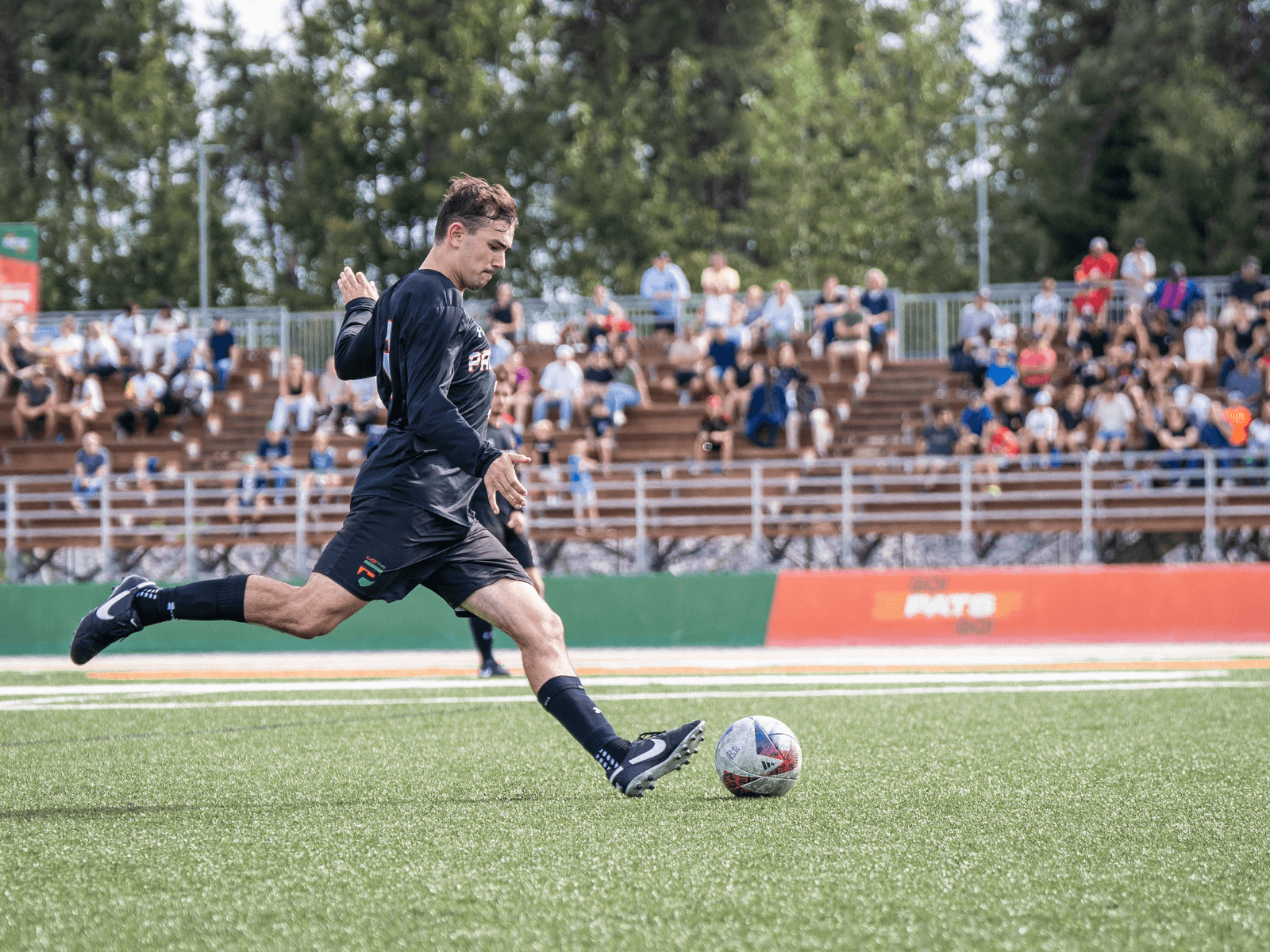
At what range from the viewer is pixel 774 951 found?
3305mm

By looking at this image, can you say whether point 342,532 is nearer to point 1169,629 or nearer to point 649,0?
point 1169,629

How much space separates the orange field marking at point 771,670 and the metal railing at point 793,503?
5.64m

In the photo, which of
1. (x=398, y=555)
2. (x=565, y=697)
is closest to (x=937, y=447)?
(x=565, y=697)

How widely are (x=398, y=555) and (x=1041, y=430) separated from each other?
48.7 ft

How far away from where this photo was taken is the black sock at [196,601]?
5320 millimetres

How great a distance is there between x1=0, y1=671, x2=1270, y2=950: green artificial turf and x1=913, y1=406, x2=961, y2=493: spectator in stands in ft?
36.3

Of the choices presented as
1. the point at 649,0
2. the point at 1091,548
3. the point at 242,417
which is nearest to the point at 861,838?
the point at 1091,548

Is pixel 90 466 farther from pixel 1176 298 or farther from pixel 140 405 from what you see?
pixel 1176 298

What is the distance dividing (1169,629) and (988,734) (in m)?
8.38

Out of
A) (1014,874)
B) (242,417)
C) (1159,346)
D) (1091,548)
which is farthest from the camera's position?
(242,417)

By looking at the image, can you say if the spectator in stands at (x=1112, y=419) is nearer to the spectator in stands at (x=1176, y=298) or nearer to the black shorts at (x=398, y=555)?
the spectator in stands at (x=1176, y=298)

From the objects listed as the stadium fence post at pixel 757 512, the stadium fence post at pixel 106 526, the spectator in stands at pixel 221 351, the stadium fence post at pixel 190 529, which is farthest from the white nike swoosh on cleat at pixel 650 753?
the spectator in stands at pixel 221 351

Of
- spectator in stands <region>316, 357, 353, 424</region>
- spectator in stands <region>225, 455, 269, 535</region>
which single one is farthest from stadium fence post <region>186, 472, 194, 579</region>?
spectator in stands <region>316, 357, 353, 424</region>

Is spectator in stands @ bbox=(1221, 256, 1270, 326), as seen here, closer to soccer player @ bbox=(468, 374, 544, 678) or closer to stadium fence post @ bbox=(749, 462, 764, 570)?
stadium fence post @ bbox=(749, 462, 764, 570)
